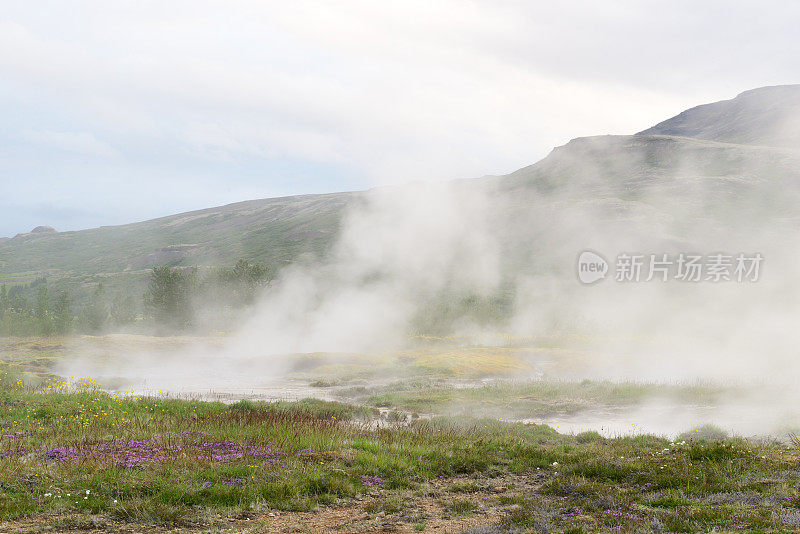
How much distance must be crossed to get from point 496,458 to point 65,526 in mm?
8646

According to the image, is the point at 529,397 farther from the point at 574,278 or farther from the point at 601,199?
the point at 601,199

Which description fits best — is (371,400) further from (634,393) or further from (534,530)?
(534,530)

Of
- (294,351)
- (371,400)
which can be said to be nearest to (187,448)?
(371,400)

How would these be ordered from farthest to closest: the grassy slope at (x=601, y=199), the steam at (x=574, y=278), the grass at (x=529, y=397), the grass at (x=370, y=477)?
1. the grassy slope at (x=601, y=199)
2. the steam at (x=574, y=278)
3. the grass at (x=529, y=397)
4. the grass at (x=370, y=477)

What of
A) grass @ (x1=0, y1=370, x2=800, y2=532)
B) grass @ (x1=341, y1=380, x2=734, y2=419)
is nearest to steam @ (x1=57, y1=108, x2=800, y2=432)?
grass @ (x1=341, y1=380, x2=734, y2=419)

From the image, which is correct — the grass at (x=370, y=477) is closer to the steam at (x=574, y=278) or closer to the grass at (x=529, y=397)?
the grass at (x=529, y=397)

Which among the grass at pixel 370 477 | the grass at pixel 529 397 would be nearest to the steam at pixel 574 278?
the grass at pixel 529 397

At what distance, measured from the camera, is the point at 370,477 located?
10.9m

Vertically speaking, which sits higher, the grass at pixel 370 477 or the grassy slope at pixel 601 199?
the grassy slope at pixel 601 199

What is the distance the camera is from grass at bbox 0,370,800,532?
8.42 meters

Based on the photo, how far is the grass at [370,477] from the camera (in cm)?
842

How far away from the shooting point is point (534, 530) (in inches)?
312

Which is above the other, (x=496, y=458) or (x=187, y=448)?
(x=187, y=448)

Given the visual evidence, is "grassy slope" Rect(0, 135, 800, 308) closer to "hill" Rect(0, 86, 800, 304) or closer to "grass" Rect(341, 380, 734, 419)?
"hill" Rect(0, 86, 800, 304)
